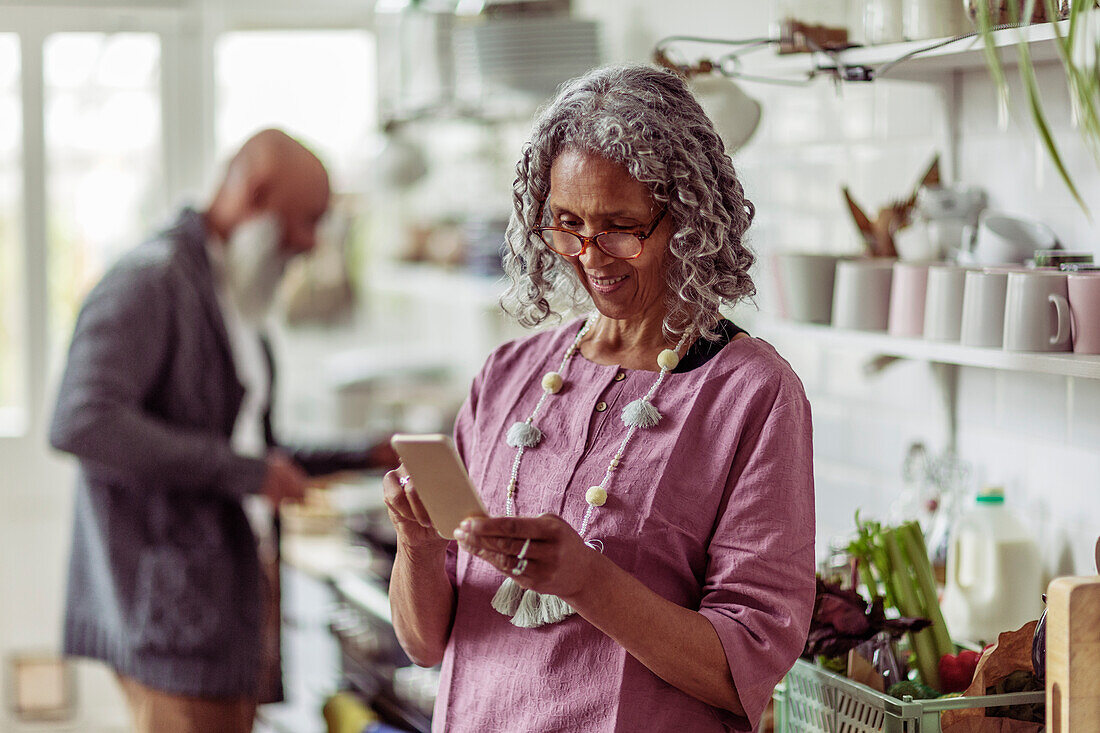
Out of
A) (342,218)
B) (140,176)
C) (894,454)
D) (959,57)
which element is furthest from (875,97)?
(140,176)

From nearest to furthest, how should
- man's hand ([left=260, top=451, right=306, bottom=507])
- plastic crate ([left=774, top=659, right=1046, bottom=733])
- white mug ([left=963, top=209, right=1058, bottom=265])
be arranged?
plastic crate ([left=774, top=659, right=1046, bottom=733]) → white mug ([left=963, top=209, right=1058, bottom=265]) → man's hand ([left=260, top=451, right=306, bottom=507])

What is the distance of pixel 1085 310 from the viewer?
1270 millimetres

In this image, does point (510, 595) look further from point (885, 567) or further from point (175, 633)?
point (175, 633)

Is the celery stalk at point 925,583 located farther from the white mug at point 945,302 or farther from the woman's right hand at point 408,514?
the woman's right hand at point 408,514

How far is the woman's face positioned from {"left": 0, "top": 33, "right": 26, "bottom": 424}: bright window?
2.99 m

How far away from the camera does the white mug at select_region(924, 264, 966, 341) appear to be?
1.44 metres

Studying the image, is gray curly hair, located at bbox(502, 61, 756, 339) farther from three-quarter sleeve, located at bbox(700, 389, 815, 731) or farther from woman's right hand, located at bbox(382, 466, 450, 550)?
woman's right hand, located at bbox(382, 466, 450, 550)

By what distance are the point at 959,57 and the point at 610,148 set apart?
61 cm

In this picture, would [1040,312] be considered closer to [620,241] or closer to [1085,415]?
[1085,415]

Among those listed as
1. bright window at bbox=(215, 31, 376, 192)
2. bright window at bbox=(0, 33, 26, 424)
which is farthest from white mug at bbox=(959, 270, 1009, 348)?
bright window at bbox=(0, 33, 26, 424)

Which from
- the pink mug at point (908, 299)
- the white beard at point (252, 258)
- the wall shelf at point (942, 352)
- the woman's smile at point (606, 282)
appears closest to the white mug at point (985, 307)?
the wall shelf at point (942, 352)

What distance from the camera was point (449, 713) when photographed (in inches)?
51.2

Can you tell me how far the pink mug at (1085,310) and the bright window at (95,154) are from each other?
3167 mm

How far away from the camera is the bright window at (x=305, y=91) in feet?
12.7
